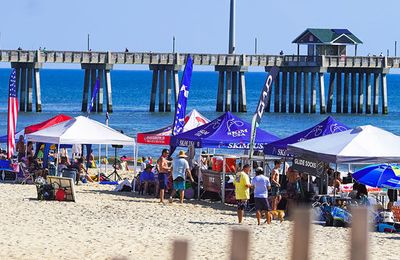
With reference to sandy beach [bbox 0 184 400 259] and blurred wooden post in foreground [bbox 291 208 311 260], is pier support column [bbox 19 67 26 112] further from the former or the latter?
blurred wooden post in foreground [bbox 291 208 311 260]

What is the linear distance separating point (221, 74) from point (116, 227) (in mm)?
49484

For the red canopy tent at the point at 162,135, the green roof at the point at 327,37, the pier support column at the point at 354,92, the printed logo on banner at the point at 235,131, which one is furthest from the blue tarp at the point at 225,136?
the green roof at the point at 327,37

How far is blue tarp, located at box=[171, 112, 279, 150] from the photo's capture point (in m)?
18.7

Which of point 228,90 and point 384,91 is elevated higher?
point 384,91

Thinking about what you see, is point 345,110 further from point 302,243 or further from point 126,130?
point 302,243

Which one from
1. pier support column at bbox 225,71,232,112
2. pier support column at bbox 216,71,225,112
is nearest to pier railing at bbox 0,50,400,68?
pier support column at bbox 225,71,232,112

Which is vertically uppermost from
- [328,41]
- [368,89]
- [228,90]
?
[328,41]

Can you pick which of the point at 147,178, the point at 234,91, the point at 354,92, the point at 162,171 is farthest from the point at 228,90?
the point at 162,171

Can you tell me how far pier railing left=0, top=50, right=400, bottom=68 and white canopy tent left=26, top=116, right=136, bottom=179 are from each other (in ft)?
117

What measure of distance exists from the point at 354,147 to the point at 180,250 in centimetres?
1382

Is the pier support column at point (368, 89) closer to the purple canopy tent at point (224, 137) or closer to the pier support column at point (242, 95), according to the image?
the pier support column at point (242, 95)

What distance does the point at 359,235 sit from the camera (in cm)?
205

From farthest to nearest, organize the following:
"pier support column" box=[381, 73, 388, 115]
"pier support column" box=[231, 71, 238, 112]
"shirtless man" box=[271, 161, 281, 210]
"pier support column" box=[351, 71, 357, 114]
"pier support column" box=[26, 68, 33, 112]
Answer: "pier support column" box=[351, 71, 357, 114] < "pier support column" box=[231, 71, 238, 112] < "pier support column" box=[381, 73, 388, 115] < "pier support column" box=[26, 68, 33, 112] < "shirtless man" box=[271, 161, 281, 210]

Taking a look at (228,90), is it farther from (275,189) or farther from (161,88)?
(275,189)
